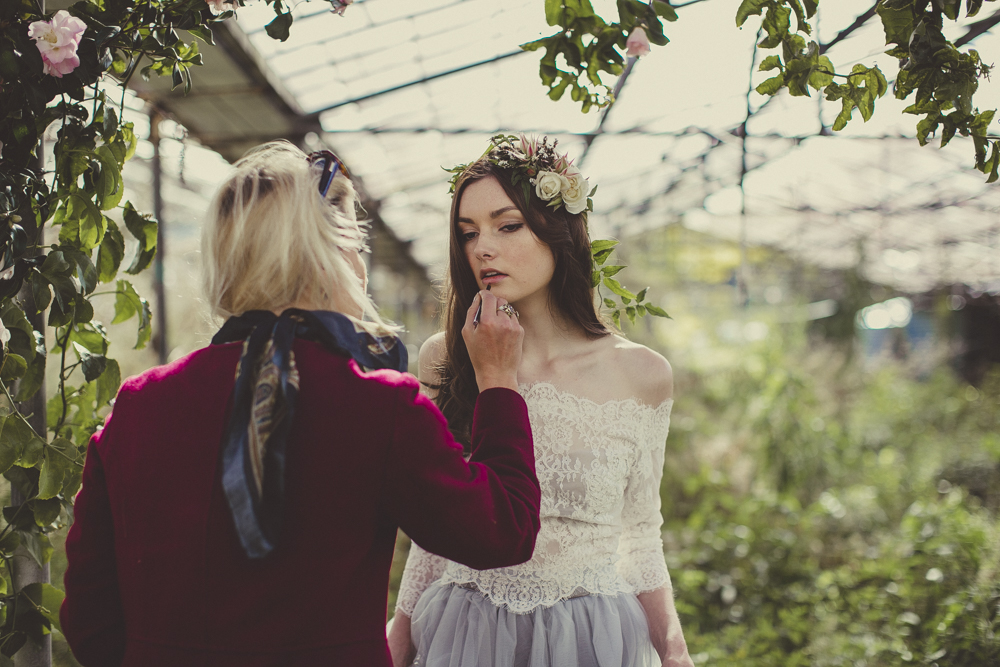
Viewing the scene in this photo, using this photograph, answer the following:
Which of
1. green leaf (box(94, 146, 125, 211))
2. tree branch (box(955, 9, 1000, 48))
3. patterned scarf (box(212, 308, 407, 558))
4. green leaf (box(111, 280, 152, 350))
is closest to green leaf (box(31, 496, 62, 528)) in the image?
green leaf (box(111, 280, 152, 350))

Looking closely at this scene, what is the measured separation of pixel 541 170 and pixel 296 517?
100cm

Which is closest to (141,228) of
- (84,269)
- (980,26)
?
(84,269)

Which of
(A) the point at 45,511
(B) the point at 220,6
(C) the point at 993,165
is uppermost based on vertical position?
(B) the point at 220,6

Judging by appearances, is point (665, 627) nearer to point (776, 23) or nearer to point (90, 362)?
point (776, 23)

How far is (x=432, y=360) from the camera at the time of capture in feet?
5.73

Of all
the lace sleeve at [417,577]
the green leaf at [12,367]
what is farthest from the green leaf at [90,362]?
the lace sleeve at [417,577]

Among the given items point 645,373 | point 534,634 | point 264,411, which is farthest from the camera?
point 645,373

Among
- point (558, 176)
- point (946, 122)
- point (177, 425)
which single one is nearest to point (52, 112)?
point (177, 425)

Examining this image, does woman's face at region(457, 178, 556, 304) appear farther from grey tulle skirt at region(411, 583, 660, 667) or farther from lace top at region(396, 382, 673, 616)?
grey tulle skirt at region(411, 583, 660, 667)

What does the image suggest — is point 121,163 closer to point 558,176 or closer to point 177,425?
point 177,425

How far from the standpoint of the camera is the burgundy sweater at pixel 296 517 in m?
0.86

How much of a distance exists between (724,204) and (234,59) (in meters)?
7.37

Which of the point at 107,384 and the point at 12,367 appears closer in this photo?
the point at 12,367

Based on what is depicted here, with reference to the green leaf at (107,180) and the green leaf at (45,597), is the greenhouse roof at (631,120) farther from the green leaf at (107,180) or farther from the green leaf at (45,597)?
the green leaf at (45,597)
